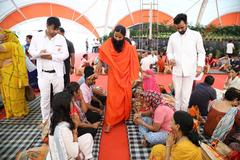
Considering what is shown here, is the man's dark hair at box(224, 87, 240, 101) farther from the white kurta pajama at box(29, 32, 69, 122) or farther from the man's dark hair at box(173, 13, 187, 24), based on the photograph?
the white kurta pajama at box(29, 32, 69, 122)

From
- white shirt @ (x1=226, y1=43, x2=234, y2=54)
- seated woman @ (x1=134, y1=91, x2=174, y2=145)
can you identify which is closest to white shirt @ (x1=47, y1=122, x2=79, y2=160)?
seated woman @ (x1=134, y1=91, x2=174, y2=145)

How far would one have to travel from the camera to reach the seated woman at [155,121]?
257 centimetres

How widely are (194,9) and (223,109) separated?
1637 centimetres

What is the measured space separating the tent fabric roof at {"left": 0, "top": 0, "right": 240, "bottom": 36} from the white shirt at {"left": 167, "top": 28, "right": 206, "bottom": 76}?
14.0m

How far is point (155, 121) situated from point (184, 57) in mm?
955

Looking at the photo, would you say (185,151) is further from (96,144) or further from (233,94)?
(96,144)

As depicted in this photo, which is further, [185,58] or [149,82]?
[149,82]

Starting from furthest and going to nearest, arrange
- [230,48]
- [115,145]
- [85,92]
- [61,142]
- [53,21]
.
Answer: [230,48]
[85,92]
[115,145]
[53,21]
[61,142]

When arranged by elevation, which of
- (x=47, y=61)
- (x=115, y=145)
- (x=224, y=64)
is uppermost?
(x=47, y=61)

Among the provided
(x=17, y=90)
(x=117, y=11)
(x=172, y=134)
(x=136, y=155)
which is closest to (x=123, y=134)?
(x=136, y=155)

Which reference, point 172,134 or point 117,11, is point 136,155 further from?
point 117,11

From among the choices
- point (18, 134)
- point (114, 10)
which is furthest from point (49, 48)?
point (114, 10)

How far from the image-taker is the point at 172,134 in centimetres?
175

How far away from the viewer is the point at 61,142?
1596 mm
